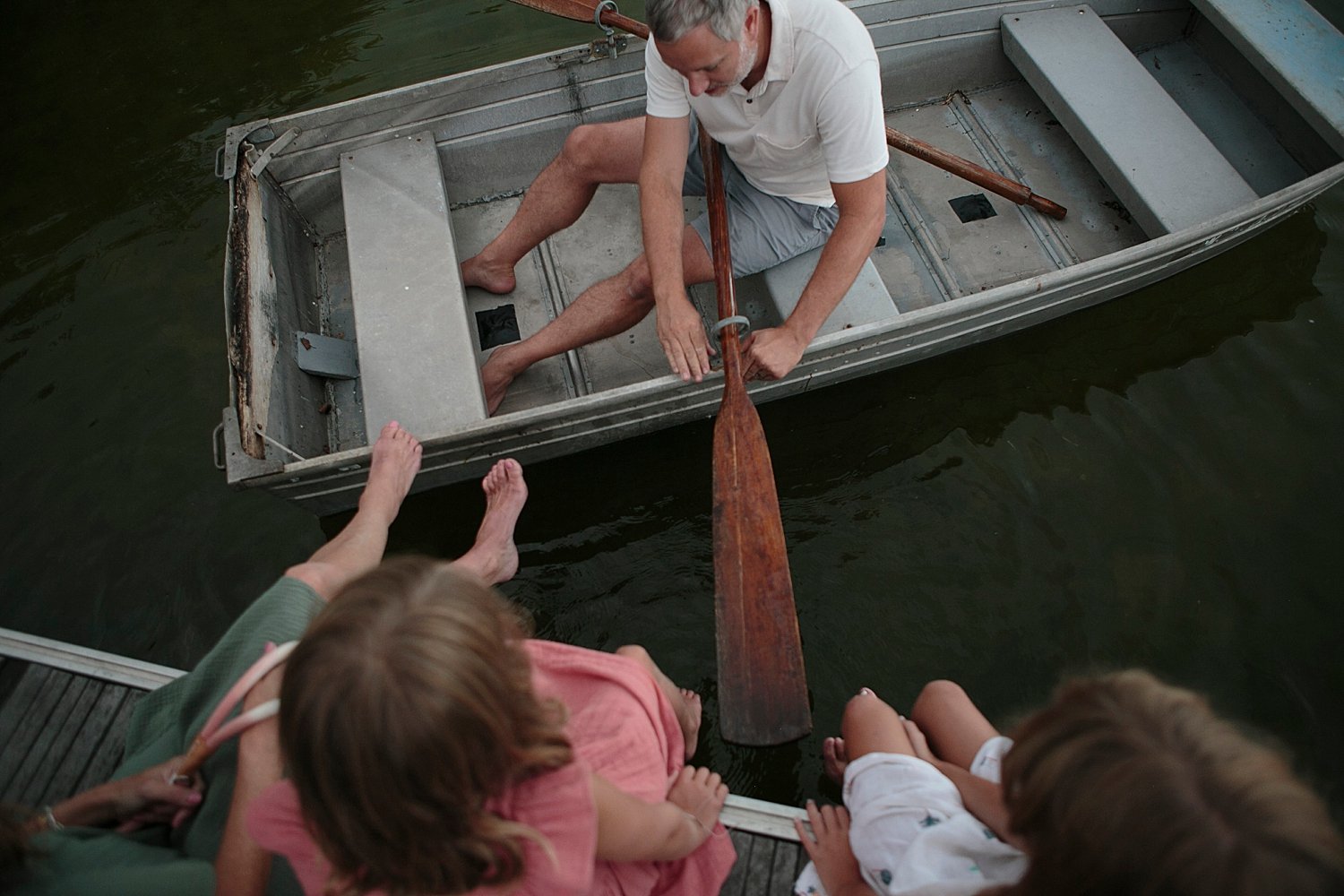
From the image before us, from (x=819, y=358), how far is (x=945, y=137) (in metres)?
1.68

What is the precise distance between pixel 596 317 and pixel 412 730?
2.14m

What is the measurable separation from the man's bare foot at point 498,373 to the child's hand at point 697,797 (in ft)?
5.03

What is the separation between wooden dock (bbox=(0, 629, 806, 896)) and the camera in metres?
2.16

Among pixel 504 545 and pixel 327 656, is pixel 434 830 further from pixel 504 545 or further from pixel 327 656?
pixel 504 545

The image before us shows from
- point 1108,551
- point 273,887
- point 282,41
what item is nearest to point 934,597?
point 1108,551

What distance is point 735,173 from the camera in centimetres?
298

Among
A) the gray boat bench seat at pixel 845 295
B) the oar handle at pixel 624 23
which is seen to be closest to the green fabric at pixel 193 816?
the gray boat bench seat at pixel 845 295

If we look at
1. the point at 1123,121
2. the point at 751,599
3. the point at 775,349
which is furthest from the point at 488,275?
the point at 1123,121

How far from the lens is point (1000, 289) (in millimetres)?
2818

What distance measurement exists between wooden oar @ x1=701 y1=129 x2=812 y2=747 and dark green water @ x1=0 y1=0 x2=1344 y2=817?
644mm

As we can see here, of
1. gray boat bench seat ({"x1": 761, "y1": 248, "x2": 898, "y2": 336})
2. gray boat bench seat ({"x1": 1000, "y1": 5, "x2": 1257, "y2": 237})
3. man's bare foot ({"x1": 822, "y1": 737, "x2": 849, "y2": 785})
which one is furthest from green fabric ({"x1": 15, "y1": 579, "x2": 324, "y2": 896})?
gray boat bench seat ({"x1": 1000, "y1": 5, "x2": 1257, "y2": 237})

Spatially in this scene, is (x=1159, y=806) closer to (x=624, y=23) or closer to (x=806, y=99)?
(x=806, y=99)

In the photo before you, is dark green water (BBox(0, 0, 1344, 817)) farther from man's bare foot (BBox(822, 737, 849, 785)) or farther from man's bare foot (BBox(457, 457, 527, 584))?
man's bare foot (BBox(457, 457, 527, 584))

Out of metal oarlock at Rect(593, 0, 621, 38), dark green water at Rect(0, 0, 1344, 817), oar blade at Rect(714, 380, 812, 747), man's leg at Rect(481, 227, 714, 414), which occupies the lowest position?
dark green water at Rect(0, 0, 1344, 817)
